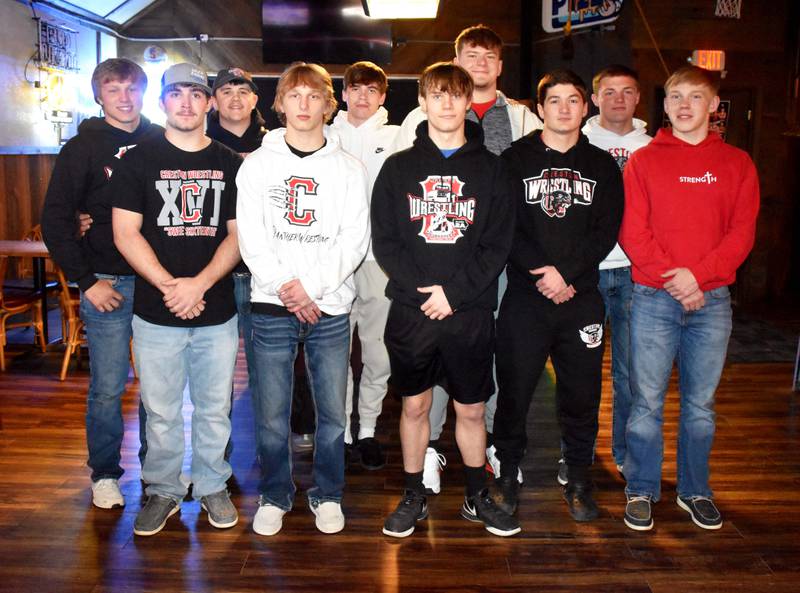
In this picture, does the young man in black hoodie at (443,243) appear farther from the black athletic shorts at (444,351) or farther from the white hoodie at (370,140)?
the white hoodie at (370,140)

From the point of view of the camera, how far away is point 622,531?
3.00 m

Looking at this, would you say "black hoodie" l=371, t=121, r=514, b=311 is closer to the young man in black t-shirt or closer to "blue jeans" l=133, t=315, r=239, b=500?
the young man in black t-shirt

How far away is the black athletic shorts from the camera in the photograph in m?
2.84

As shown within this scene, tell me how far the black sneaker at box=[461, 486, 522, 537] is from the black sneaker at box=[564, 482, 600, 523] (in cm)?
27

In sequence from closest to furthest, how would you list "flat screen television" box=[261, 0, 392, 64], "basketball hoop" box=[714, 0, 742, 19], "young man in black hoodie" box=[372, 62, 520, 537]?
"young man in black hoodie" box=[372, 62, 520, 537], "basketball hoop" box=[714, 0, 742, 19], "flat screen television" box=[261, 0, 392, 64]

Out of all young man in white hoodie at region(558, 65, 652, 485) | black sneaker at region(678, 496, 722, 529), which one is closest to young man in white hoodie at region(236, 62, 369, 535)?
young man in white hoodie at region(558, 65, 652, 485)

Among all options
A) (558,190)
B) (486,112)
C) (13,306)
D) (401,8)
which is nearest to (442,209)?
(558,190)

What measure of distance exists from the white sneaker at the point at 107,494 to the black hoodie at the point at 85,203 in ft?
2.75

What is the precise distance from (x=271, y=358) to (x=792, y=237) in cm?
734

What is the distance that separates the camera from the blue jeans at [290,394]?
289 cm

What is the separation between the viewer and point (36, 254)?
17.2 feet

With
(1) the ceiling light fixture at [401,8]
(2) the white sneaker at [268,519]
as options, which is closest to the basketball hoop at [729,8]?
(1) the ceiling light fixture at [401,8]

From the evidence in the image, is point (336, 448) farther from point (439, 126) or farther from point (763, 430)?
point (763, 430)

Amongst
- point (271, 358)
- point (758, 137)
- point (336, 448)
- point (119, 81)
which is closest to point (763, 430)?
point (336, 448)
